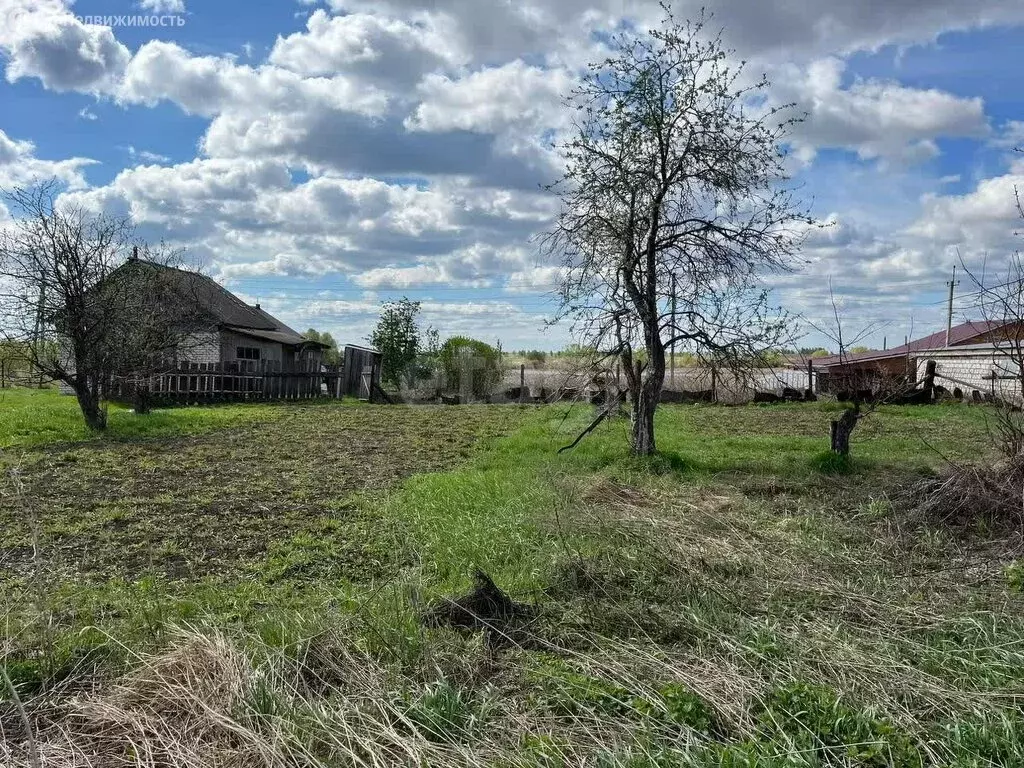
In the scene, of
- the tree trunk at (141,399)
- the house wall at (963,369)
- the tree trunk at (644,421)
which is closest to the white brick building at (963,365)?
the house wall at (963,369)

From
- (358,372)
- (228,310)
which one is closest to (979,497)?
(358,372)

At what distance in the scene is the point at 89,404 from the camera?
49.8ft

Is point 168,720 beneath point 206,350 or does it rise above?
beneath

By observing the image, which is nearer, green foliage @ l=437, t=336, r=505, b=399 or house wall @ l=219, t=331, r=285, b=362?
house wall @ l=219, t=331, r=285, b=362

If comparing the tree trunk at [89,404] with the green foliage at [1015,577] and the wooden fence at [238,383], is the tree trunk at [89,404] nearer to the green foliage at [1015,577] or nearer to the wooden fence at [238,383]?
the wooden fence at [238,383]

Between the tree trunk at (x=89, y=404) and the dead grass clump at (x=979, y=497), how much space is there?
14.1 meters

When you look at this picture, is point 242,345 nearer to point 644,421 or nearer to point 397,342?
point 397,342

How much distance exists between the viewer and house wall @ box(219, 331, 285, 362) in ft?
91.7

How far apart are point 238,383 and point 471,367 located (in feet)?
29.9

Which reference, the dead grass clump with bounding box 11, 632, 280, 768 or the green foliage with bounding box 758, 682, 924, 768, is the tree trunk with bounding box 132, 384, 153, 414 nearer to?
the dead grass clump with bounding box 11, 632, 280, 768

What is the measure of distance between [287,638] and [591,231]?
8.49 meters

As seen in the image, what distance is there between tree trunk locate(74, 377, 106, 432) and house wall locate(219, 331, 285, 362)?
12.2 meters

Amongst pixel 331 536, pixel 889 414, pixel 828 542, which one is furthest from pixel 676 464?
pixel 889 414

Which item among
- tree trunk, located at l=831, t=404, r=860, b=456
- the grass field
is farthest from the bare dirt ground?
tree trunk, located at l=831, t=404, r=860, b=456
